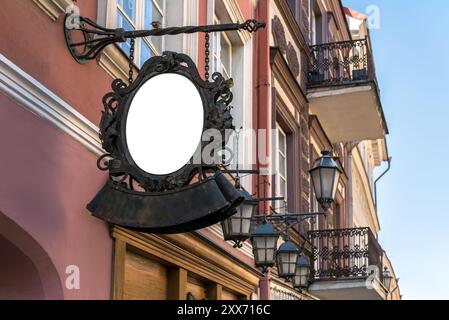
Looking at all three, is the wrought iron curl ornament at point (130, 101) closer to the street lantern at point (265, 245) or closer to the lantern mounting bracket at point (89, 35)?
the lantern mounting bracket at point (89, 35)

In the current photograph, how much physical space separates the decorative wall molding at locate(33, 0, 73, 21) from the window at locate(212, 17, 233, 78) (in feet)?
13.6

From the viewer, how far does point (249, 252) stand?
10.0 meters

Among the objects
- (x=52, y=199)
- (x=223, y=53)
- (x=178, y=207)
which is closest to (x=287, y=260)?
(x=223, y=53)

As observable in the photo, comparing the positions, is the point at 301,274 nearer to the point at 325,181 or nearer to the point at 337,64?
the point at 325,181

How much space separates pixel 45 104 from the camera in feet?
15.6

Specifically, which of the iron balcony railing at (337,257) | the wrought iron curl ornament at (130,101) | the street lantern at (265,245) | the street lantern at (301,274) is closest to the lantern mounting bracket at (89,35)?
the wrought iron curl ornament at (130,101)

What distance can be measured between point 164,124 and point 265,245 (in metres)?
4.20

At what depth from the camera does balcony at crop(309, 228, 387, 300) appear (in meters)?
13.7

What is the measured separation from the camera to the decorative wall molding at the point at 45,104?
4348 mm

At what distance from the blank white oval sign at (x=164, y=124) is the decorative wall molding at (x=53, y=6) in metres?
0.88

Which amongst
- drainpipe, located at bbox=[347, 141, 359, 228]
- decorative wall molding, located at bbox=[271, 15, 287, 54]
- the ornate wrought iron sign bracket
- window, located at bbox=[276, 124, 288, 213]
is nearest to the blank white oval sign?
the ornate wrought iron sign bracket
